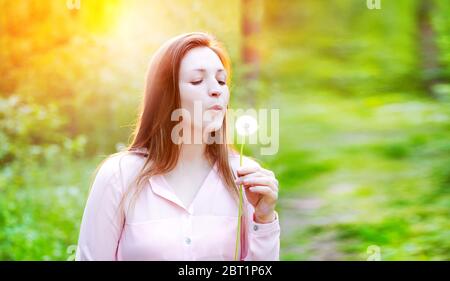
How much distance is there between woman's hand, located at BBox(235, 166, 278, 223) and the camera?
1.19 meters

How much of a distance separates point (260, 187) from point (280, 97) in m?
2.31

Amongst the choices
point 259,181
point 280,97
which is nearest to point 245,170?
point 259,181

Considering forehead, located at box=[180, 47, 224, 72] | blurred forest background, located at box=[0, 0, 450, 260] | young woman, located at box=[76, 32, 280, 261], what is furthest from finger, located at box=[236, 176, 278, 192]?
blurred forest background, located at box=[0, 0, 450, 260]

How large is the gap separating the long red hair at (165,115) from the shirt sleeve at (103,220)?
4cm

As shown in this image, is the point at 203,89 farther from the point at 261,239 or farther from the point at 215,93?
the point at 261,239

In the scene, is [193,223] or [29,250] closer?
[193,223]

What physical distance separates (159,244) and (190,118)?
0.24 meters

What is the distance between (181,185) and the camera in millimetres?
1306

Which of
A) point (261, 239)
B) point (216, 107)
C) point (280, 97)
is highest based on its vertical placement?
point (280, 97)

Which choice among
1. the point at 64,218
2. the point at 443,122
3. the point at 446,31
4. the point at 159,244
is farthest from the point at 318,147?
the point at 159,244

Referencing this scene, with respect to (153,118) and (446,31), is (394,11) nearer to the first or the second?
(446,31)

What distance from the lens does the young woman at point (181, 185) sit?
48.9 inches

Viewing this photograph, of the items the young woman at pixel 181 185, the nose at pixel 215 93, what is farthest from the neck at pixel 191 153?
the nose at pixel 215 93

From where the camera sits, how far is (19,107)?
3.35 meters
